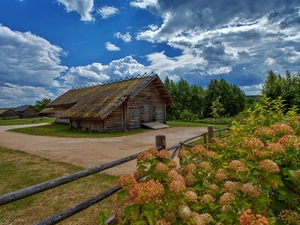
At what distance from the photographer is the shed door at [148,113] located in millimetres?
21131

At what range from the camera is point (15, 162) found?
842cm

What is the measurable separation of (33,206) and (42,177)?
1865 mm

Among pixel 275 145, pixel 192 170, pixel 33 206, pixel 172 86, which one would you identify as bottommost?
pixel 33 206

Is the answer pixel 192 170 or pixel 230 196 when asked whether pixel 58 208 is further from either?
pixel 230 196

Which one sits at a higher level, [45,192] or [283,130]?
[283,130]

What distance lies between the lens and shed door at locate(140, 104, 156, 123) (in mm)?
21131

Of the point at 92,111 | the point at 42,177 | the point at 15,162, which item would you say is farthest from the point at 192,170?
the point at 92,111

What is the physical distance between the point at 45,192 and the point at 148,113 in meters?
16.6

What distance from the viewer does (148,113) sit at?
2167cm

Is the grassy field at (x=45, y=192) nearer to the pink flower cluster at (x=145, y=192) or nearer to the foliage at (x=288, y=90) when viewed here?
the pink flower cluster at (x=145, y=192)

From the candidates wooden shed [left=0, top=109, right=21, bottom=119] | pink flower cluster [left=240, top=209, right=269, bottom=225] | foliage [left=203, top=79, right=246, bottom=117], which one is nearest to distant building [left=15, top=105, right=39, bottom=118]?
wooden shed [left=0, top=109, right=21, bottom=119]

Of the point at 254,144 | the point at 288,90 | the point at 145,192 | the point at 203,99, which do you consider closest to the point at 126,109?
the point at 288,90

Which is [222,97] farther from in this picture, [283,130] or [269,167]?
[269,167]

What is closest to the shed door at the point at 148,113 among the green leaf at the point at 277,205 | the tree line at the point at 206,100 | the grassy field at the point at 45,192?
the tree line at the point at 206,100
